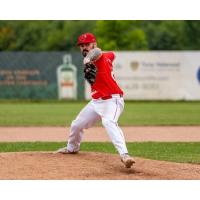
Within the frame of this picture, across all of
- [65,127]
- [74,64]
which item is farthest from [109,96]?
[74,64]

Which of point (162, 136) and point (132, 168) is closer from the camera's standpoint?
point (132, 168)

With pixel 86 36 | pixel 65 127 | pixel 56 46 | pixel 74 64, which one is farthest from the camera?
pixel 56 46

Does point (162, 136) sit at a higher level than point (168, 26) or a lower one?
lower

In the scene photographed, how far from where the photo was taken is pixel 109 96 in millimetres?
9336

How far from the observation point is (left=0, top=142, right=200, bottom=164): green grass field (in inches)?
436

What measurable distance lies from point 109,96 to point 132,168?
3.56 feet

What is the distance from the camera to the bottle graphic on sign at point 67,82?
31062 millimetres

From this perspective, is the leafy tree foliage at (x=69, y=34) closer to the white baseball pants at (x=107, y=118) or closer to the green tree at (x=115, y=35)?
the green tree at (x=115, y=35)

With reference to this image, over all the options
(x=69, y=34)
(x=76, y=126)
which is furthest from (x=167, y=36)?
(x=76, y=126)

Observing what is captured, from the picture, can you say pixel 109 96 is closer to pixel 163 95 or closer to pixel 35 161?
pixel 35 161

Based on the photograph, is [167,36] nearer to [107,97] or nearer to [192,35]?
[192,35]

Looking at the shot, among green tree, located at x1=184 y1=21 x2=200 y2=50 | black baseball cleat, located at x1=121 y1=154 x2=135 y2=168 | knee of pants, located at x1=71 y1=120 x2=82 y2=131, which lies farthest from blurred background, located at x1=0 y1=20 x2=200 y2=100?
green tree, located at x1=184 y1=21 x2=200 y2=50

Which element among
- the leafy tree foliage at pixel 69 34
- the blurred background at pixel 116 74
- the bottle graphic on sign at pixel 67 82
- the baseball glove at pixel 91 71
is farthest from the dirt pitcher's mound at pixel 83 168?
the leafy tree foliage at pixel 69 34

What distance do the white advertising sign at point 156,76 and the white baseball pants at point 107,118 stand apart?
2111cm
